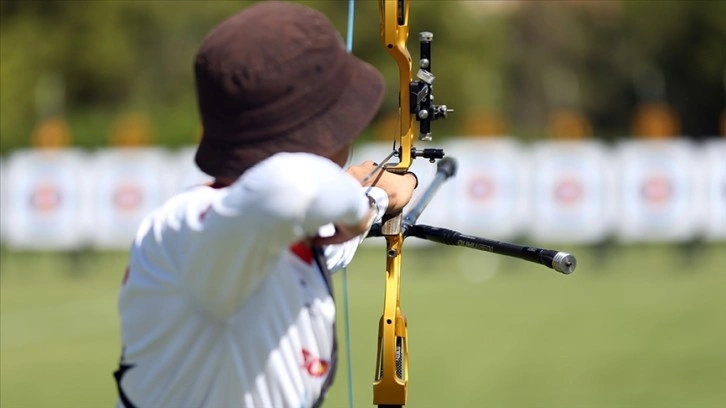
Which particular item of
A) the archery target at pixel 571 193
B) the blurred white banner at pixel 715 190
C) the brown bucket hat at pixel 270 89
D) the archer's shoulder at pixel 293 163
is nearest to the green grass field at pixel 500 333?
the blurred white banner at pixel 715 190

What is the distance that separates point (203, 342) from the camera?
2.02 m

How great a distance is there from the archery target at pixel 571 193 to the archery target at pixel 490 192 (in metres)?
0.17

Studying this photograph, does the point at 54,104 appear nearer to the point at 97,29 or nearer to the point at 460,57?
the point at 97,29

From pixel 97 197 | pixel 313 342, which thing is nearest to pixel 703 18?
pixel 97 197

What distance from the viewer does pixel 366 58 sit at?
35031 millimetres

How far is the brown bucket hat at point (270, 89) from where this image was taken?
196 centimetres

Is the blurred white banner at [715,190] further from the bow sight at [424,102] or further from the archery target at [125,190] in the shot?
the bow sight at [424,102]

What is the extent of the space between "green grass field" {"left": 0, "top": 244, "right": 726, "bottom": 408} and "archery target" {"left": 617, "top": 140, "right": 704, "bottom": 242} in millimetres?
341

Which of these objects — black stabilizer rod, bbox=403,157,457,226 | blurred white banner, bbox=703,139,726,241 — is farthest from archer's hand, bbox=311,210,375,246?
blurred white banner, bbox=703,139,726,241

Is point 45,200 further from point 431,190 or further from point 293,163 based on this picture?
point 293,163

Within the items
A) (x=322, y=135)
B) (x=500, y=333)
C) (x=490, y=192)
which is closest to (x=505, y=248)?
(x=322, y=135)

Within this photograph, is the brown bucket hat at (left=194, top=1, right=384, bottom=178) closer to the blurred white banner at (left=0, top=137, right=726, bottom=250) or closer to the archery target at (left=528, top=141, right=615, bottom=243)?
the blurred white banner at (left=0, top=137, right=726, bottom=250)

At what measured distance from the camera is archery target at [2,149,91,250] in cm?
1480

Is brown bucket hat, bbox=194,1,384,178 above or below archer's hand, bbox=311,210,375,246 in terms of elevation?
above
